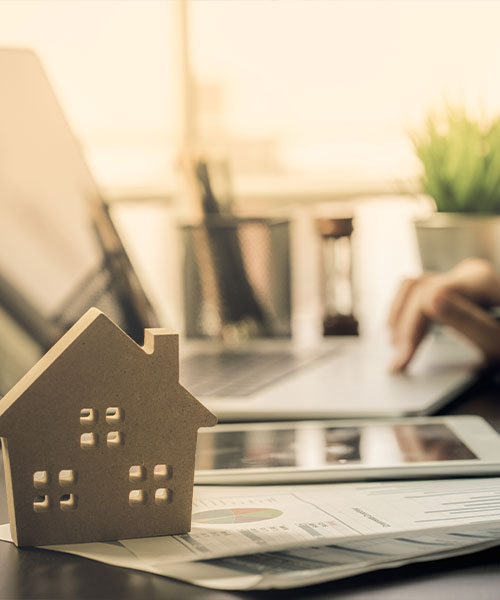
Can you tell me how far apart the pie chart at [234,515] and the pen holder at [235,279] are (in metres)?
0.78

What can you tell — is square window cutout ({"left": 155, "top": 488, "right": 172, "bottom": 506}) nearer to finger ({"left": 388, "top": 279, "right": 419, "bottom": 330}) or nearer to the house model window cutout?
the house model window cutout

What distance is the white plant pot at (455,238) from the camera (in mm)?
977

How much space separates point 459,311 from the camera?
88 centimetres

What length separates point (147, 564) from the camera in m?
0.33

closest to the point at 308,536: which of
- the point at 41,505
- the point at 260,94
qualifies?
the point at 41,505

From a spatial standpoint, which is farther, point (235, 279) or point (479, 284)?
point (235, 279)

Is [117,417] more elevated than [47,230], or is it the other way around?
[47,230]

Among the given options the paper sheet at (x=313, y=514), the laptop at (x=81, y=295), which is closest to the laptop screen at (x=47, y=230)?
the laptop at (x=81, y=295)

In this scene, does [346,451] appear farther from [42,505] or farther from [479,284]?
[479,284]

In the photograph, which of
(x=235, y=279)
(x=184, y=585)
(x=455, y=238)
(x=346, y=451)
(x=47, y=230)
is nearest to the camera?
(x=184, y=585)

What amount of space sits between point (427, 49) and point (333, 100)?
304 mm

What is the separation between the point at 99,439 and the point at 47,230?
52 centimetres

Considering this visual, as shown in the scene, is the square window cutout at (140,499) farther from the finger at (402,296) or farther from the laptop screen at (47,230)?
the finger at (402,296)

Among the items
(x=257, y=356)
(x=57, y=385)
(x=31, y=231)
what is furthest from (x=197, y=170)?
(x=57, y=385)
